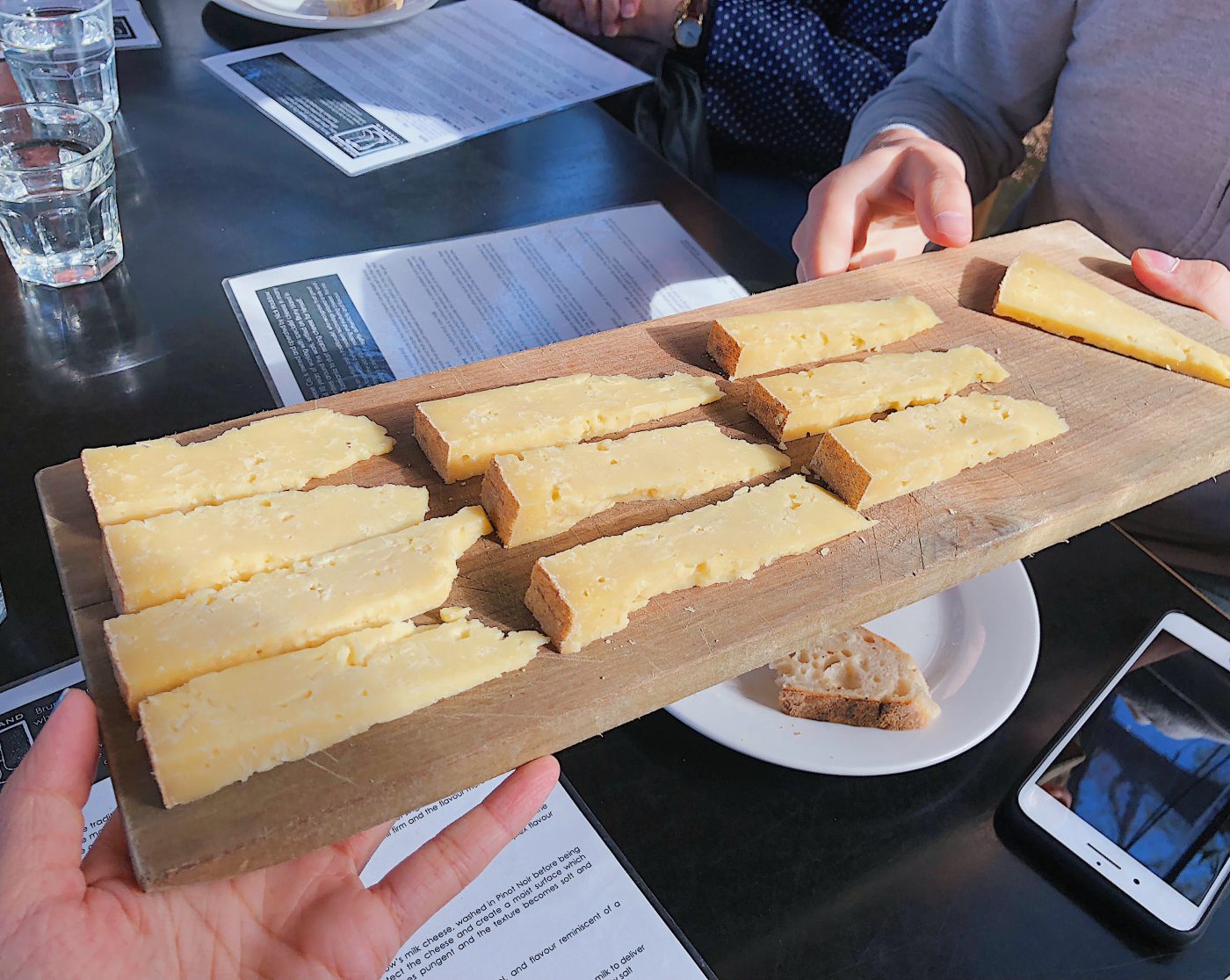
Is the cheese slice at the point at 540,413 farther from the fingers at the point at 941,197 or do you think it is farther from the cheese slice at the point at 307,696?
the fingers at the point at 941,197

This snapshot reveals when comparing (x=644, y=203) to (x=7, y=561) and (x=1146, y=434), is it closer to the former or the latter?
(x=1146, y=434)

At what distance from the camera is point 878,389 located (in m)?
0.93

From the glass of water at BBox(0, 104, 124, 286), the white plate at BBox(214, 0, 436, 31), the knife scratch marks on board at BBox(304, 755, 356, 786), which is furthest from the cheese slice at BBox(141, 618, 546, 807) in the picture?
the white plate at BBox(214, 0, 436, 31)

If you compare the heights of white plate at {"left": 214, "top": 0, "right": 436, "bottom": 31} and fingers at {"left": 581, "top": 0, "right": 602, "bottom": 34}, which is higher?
fingers at {"left": 581, "top": 0, "right": 602, "bottom": 34}

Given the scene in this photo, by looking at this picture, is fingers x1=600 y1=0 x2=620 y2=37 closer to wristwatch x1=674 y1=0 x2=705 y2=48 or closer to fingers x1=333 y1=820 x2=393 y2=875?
wristwatch x1=674 y1=0 x2=705 y2=48

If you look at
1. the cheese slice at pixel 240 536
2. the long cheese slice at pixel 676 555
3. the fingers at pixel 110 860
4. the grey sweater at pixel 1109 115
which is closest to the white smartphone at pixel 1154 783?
the long cheese slice at pixel 676 555

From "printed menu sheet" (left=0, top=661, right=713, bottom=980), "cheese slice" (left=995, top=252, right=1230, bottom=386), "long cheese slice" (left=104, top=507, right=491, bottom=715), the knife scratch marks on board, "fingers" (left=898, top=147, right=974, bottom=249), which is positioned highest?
"fingers" (left=898, top=147, right=974, bottom=249)

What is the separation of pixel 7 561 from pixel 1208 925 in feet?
4.12

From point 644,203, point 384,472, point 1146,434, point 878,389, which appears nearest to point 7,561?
point 384,472

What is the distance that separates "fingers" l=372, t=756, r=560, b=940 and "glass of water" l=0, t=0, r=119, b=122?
1301 mm

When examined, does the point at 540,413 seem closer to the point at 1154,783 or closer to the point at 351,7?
the point at 1154,783

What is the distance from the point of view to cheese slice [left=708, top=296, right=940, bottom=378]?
A: 3.13 ft

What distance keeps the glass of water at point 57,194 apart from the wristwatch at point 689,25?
1.24m

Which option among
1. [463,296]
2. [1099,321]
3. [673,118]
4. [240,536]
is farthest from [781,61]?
[240,536]
